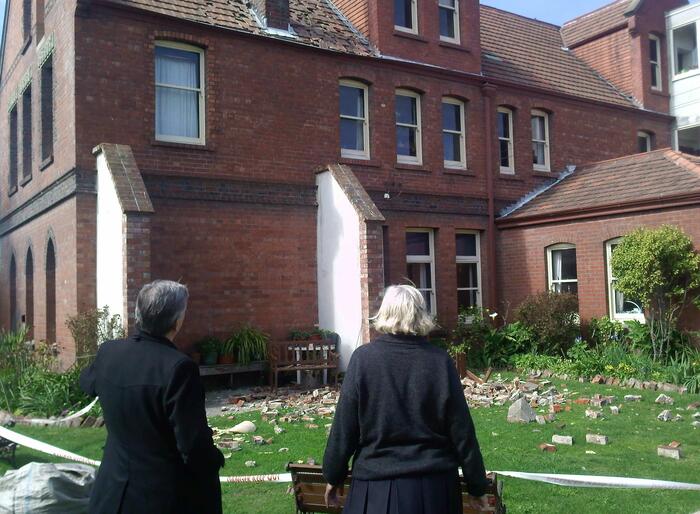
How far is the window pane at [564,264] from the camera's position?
1605 centimetres

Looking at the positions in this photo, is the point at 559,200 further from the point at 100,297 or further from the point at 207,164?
the point at 100,297

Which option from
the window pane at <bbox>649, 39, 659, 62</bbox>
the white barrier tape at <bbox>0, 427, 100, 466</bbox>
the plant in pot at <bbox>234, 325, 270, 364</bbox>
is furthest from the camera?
the window pane at <bbox>649, 39, 659, 62</bbox>

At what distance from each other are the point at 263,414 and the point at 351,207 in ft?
15.3

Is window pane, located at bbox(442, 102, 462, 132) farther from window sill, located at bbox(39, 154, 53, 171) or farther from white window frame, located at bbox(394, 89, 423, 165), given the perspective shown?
window sill, located at bbox(39, 154, 53, 171)

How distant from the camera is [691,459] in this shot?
723 centimetres

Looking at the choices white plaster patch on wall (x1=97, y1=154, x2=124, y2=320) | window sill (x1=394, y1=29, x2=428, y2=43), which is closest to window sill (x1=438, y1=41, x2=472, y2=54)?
window sill (x1=394, y1=29, x2=428, y2=43)

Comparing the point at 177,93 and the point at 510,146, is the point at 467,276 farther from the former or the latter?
the point at 177,93

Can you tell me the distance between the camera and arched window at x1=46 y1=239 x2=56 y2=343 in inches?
568

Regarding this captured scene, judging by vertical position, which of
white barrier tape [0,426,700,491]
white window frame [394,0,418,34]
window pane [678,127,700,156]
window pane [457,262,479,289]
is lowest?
white barrier tape [0,426,700,491]

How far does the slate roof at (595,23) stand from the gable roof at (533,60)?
0.60m

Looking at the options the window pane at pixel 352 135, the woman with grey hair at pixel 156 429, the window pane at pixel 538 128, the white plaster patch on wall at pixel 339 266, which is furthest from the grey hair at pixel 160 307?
the window pane at pixel 538 128

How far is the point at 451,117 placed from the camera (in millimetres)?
17000

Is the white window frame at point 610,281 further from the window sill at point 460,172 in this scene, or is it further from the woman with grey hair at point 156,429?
the woman with grey hair at point 156,429

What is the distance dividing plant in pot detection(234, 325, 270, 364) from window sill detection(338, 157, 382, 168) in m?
4.24
